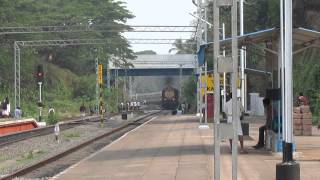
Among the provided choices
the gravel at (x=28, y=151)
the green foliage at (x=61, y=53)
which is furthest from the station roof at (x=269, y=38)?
the green foliage at (x=61, y=53)

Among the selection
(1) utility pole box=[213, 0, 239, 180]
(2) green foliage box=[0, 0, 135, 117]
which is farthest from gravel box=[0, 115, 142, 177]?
(2) green foliage box=[0, 0, 135, 117]

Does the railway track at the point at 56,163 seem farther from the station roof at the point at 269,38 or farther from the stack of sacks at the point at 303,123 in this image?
the stack of sacks at the point at 303,123

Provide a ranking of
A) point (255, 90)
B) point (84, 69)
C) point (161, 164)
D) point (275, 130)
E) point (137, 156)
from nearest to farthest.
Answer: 1. point (161, 164)
2. point (275, 130)
3. point (137, 156)
4. point (255, 90)
5. point (84, 69)

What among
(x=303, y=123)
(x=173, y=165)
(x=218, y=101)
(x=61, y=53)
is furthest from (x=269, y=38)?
(x=61, y=53)

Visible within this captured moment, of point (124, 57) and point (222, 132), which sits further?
point (124, 57)

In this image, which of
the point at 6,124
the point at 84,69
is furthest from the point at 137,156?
the point at 84,69

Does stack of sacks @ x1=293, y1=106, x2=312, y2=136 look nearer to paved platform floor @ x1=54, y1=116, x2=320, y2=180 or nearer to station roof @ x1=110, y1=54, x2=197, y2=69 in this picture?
paved platform floor @ x1=54, y1=116, x2=320, y2=180

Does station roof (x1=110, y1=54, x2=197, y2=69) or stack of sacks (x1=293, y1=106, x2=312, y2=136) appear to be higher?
station roof (x1=110, y1=54, x2=197, y2=69)

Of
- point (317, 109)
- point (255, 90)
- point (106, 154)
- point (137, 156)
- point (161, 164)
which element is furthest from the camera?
point (255, 90)

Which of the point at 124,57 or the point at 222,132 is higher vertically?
the point at 124,57

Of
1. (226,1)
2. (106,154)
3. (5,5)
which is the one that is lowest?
(106,154)

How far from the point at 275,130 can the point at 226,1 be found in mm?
9060

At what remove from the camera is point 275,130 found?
63.8 ft

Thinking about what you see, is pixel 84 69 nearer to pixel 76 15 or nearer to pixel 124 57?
pixel 124 57
